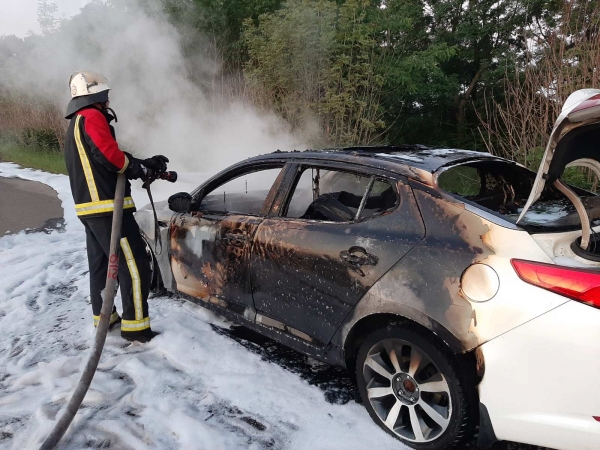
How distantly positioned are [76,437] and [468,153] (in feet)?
9.02

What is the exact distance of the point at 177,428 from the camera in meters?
2.28

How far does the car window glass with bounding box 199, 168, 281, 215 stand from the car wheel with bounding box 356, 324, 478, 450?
5.23ft

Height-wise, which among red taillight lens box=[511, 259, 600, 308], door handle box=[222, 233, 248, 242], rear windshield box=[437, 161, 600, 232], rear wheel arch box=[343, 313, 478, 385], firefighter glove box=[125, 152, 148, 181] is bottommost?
rear wheel arch box=[343, 313, 478, 385]

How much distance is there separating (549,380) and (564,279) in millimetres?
395

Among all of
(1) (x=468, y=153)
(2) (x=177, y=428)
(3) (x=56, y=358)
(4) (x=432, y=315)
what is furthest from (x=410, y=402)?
(3) (x=56, y=358)

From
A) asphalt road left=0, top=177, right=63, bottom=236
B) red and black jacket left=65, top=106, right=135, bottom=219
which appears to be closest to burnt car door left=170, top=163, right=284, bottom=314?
red and black jacket left=65, top=106, right=135, bottom=219

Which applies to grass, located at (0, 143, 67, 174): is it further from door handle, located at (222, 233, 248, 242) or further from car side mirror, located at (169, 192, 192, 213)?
door handle, located at (222, 233, 248, 242)

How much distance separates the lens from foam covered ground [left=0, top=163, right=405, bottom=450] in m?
2.22

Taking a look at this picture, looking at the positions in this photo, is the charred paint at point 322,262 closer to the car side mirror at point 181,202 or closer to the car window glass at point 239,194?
the car window glass at point 239,194

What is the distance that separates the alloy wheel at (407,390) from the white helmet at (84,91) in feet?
8.36

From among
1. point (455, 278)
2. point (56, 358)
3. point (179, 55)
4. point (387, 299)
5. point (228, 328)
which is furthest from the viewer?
point (179, 55)

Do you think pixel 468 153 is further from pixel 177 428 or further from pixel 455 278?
pixel 177 428

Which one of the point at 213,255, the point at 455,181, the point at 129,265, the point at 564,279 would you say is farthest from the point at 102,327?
the point at 564,279

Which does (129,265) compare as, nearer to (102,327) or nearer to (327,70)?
(102,327)
